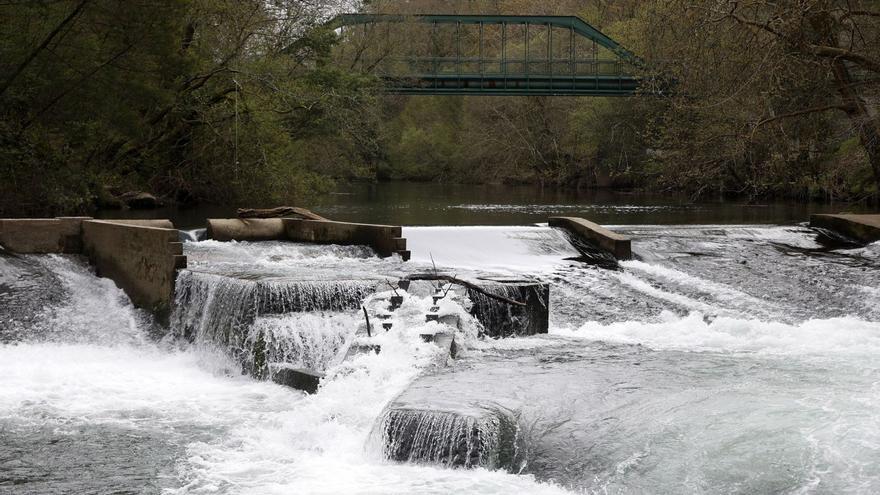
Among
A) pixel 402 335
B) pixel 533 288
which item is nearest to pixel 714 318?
pixel 533 288

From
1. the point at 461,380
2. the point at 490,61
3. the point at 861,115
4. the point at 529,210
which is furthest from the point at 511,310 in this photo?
the point at 490,61

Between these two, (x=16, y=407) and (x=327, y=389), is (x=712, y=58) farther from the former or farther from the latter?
(x=16, y=407)

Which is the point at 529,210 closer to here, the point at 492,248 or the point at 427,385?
the point at 492,248

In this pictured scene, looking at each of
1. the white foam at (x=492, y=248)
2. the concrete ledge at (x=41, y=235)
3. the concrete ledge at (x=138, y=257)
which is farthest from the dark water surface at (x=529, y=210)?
the concrete ledge at (x=138, y=257)

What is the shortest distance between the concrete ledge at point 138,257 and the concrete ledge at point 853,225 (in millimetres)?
12633

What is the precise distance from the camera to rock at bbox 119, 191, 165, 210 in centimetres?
2722

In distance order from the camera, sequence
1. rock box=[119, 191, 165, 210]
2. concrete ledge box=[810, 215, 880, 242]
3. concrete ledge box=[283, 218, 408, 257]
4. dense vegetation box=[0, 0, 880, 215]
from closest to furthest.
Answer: concrete ledge box=[283, 218, 408, 257] → concrete ledge box=[810, 215, 880, 242] → dense vegetation box=[0, 0, 880, 215] → rock box=[119, 191, 165, 210]

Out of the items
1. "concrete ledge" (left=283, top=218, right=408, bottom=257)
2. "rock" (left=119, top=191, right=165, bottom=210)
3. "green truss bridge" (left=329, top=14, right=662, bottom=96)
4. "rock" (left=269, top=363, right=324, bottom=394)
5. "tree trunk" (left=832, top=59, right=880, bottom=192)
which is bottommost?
"rock" (left=269, top=363, right=324, bottom=394)

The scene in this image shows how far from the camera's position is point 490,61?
160 feet

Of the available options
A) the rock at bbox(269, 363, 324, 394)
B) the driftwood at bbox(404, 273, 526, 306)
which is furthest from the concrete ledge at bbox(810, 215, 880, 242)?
the rock at bbox(269, 363, 324, 394)

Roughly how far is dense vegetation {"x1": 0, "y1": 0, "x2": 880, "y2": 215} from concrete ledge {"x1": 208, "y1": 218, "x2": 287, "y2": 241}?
20.4 feet

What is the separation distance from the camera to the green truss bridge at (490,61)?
4288 centimetres

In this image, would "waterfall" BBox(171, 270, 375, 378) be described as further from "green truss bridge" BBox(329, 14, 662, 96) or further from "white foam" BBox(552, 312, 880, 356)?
"green truss bridge" BBox(329, 14, 662, 96)

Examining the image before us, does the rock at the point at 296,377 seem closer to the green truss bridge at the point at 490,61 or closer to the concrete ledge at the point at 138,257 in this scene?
the concrete ledge at the point at 138,257
